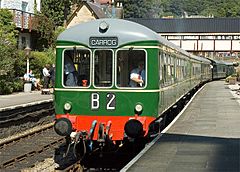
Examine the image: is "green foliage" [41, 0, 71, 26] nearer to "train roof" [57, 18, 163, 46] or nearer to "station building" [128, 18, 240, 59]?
"station building" [128, 18, 240, 59]

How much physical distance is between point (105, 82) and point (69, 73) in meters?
0.83

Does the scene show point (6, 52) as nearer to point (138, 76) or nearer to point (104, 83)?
point (104, 83)

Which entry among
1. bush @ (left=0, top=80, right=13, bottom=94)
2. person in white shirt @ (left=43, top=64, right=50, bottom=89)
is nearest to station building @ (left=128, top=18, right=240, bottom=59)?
person in white shirt @ (left=43, top=64, right=50, bottom=89)

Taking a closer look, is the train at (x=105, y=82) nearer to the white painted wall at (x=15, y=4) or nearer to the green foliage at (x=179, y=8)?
the white painted wall at (x=15, y=4)

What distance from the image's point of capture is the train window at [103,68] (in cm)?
1155

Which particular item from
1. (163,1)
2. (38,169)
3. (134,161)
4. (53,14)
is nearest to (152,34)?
(134,161)

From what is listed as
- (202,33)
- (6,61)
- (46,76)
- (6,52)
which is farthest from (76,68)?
(202,33)

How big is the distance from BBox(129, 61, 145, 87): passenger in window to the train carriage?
0.16ft

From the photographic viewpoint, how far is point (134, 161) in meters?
10.2

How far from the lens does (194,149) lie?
38.1 ft

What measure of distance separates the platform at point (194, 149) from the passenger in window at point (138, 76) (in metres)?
1.39

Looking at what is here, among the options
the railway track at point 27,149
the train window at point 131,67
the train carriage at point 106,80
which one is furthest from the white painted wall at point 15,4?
the train window at point 131,67

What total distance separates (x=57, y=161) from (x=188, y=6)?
115 metres

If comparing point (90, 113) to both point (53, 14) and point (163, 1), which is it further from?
point (163, 1)
